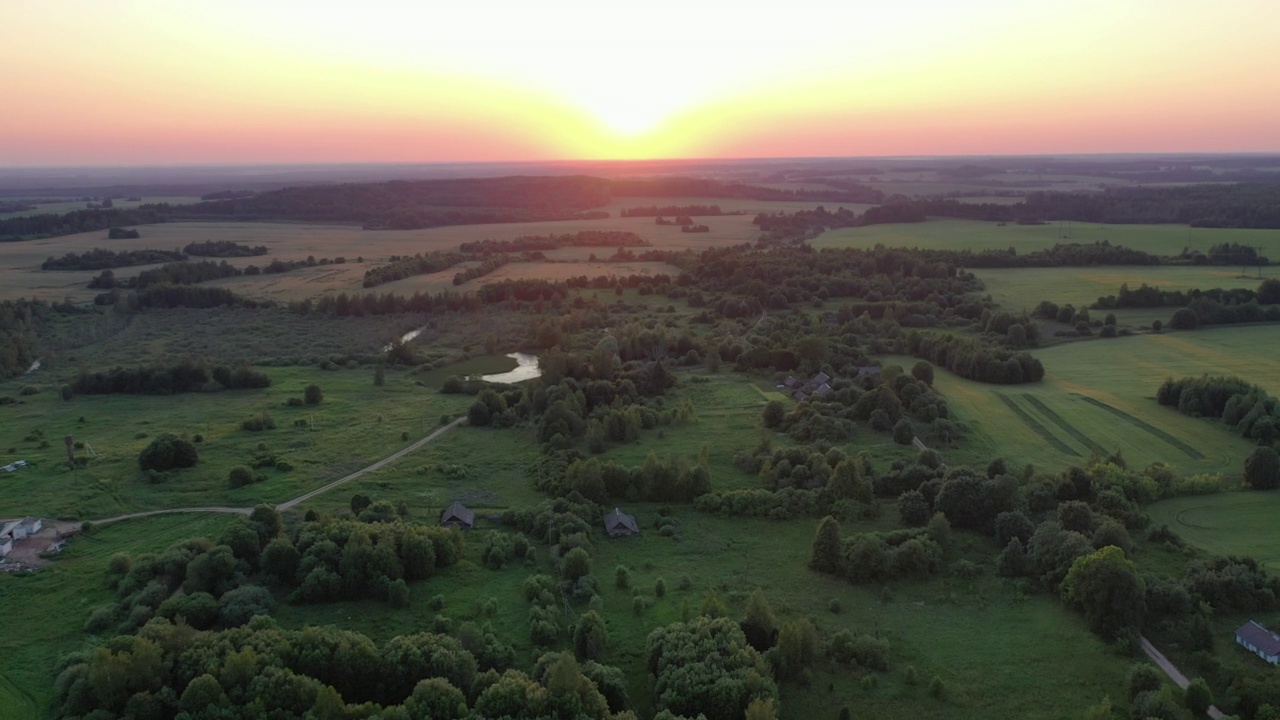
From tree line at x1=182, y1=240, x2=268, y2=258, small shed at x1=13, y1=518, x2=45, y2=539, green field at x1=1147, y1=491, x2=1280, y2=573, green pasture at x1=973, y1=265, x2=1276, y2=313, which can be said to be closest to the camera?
green field at x1=1147, y1=491, x2=1280, y2=573

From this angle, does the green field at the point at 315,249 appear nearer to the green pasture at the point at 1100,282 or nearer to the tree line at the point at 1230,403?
the green pasture at the point at 1100,282

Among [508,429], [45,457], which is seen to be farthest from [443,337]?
[45,457]

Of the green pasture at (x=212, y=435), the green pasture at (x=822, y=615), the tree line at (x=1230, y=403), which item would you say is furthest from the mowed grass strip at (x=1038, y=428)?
the green pasture at (x=212, y=435)

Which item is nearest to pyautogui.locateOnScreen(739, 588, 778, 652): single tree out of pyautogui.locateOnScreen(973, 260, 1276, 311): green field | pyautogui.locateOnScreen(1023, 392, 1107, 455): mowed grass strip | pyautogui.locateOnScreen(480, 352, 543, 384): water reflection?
pyautogui.locateOnScreen(1023, 392, 1107, 455): mowed grass strip

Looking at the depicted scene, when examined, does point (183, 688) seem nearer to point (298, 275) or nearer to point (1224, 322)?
point (1224, 322)

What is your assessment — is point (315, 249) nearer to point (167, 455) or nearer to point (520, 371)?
point (520, 371)

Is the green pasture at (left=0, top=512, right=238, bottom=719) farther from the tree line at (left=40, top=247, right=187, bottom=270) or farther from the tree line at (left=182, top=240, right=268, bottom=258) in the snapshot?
the tree line at (left=182, top=240, right=268, bottom=258)
